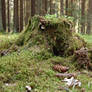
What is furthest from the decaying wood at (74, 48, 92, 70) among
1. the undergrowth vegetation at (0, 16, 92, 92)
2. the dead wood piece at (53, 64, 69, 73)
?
the dead wood piece at (53, 64, 69, 73)

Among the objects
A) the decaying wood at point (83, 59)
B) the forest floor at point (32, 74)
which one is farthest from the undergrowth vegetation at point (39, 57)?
the decaying wood at point (83, 59)

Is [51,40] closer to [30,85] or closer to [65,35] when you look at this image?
[65,35]

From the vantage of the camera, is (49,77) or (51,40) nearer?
(49,77)

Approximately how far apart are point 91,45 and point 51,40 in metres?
1.41

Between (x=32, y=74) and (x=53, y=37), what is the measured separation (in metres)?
1.66

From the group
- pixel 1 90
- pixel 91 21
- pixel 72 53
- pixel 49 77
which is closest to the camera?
pixel 1 90

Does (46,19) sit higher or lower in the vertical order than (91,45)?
higher

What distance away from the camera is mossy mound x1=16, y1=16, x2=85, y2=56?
15.8 ft

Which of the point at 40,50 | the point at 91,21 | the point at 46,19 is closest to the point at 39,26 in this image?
the point at 46,19

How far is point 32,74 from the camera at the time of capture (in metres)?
3.48

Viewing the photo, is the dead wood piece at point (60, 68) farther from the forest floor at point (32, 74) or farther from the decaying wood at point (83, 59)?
the decaying wood at point (83, 59)

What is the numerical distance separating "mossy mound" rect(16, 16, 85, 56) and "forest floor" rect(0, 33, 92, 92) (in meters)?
0.39

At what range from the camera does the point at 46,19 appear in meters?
4.99

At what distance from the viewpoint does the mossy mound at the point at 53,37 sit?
4.80m
